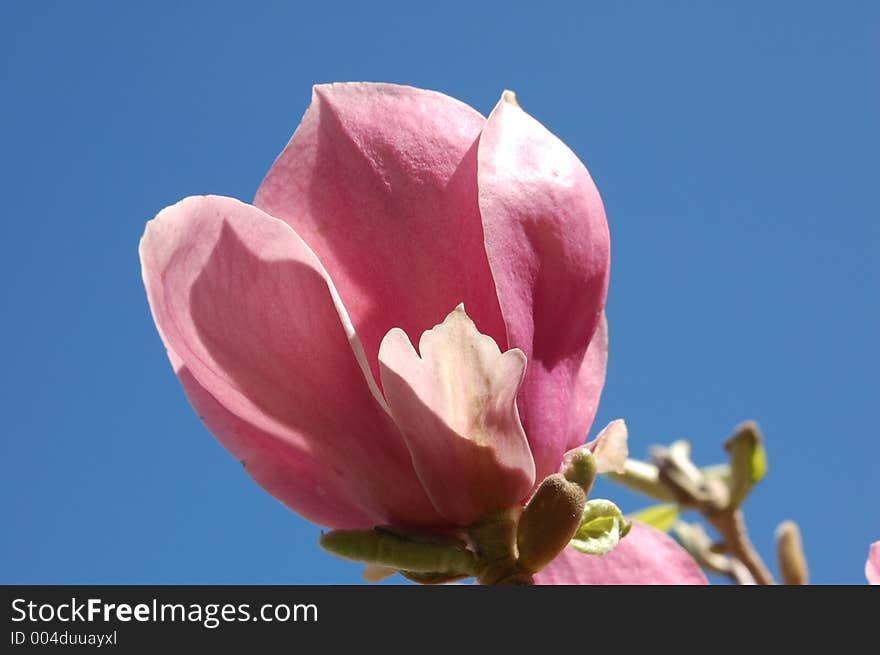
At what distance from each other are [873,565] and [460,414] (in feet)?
0.93

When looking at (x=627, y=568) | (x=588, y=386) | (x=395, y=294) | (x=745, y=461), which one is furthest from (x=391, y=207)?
(x=745, y=461)

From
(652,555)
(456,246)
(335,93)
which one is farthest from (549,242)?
(652,555)

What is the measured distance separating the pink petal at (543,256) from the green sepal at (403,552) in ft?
0.24

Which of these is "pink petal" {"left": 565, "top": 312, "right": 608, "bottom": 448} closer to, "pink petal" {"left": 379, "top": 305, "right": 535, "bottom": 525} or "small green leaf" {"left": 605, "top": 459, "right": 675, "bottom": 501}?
"pink petal" {"left": 379, "top": 305, "right": 535, "bottom": 525}

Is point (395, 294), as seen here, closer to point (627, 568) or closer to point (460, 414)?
point (460, 414)

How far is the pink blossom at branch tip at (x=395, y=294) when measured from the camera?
656 mm

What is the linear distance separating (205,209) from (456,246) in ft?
0.50

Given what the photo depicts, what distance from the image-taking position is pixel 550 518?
665mm

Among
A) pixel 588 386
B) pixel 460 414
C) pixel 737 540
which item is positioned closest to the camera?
pixel 460 414

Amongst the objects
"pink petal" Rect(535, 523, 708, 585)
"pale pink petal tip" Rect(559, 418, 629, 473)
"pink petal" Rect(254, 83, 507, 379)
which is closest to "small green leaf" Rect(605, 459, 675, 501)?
"pink petal" Rect(535, 523, 708, 585)

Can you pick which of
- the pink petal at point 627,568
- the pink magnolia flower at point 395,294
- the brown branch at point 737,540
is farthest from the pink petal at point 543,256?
the brown branch at point 737,540

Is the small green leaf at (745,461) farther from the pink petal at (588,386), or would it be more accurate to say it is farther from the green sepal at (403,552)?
the green sepal at (403,552)

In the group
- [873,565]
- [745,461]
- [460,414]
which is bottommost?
[873,565]

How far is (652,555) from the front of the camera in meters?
0.84
